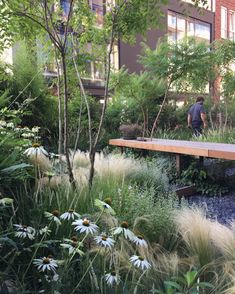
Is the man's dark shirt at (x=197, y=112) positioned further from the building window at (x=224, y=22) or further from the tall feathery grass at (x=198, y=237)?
the building window at (x=224, y=22)

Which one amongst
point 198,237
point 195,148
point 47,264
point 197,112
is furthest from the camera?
point 197,112

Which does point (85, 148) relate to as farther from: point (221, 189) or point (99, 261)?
point (99, 261)

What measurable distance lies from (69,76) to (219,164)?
10.4ft

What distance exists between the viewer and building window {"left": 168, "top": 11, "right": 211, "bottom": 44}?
22.8 m

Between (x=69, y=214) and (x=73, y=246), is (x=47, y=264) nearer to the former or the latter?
(x=73, y=246)

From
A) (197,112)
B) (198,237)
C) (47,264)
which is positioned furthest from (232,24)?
(47,264)

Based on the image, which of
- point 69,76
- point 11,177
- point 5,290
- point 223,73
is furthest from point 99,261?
point 223,73

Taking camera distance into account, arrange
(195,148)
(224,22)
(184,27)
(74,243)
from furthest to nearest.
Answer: (224,22), (184,27), (195,148), (74,243)

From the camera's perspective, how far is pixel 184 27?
23906 millimetres

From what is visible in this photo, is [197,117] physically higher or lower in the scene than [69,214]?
higher

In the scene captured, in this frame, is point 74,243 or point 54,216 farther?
point 54,216

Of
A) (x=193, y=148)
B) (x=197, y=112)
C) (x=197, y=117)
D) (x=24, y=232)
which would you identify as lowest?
(x=24, y=232)

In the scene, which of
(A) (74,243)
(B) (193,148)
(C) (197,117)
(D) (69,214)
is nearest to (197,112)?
(C) (197,117)

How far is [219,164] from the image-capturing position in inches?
282
